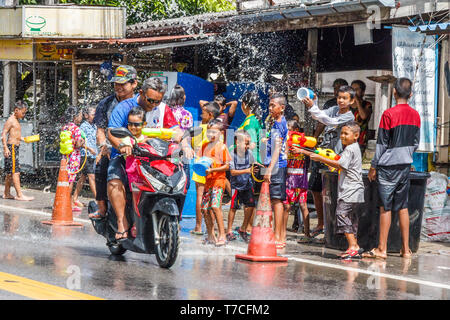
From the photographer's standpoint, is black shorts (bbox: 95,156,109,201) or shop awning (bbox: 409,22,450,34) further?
shop awning (bbox: 409,22,450,34)

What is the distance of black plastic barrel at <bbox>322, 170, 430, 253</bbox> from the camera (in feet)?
33.3

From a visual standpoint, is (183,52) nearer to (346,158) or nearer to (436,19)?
(436,19)

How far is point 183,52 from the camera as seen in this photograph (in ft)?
60.3

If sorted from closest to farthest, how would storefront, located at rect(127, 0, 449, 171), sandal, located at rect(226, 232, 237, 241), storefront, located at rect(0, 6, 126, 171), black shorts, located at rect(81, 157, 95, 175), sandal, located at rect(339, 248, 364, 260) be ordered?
sandal, located at rect(339, 248, 364, 260) → sandal, located at rect(226, 232, 237, 241) → storefront, located at rect(127, 0, 449, 171) → black shorts, located at rect(81, 157, 95, 175) → storefront, located at rect(0, 6, 126, 171)

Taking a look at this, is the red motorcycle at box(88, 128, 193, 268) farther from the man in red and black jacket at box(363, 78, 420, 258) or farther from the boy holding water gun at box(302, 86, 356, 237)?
the man in red and black jacket at box(363, 78, 420, 258)

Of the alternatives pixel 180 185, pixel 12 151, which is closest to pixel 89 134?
pixel 12 151

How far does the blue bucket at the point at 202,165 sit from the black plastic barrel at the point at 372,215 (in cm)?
152

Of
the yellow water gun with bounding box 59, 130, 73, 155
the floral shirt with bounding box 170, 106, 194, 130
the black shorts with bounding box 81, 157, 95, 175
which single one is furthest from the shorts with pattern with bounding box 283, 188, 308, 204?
the black shorts with bounding box 81, 157, 95, 175

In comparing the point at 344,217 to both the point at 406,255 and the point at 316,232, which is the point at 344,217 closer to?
the point at 406,255

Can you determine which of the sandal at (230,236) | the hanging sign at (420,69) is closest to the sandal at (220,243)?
the sandal at (230,236)

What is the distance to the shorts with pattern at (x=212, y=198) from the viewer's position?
10469 millimetres

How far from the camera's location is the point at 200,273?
8164 millimetres

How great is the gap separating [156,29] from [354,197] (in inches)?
347

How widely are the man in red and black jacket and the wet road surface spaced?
413 mm
